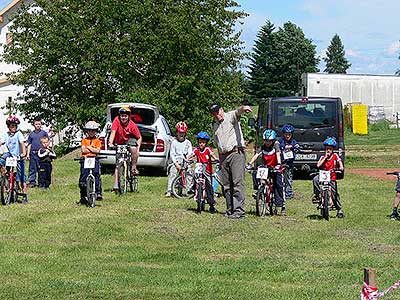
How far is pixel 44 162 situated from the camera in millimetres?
20125

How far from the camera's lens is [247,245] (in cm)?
1225

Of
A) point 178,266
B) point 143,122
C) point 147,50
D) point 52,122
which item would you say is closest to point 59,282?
point 178,266

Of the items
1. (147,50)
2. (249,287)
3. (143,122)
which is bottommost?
(249,287)

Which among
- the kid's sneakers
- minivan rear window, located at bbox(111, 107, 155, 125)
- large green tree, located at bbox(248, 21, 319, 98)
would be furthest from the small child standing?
large green tree, located at bbox(248, 21, 319, 98)

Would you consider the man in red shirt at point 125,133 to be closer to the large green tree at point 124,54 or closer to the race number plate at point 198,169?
the race number plate at point 198,169

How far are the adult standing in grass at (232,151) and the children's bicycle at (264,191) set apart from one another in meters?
0.38

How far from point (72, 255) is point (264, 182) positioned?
16.9 ft

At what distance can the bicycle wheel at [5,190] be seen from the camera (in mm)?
16483

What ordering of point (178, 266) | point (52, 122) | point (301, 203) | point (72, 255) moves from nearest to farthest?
point (178, 266)
point (72, 255)
point (301, 203)
point (52, 122)

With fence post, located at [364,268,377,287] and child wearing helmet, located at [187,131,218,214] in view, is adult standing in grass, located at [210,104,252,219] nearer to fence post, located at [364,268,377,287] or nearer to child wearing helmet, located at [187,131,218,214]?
child wearing helmet, located at [187,131,218,214]

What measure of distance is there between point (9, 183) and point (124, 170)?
2564 mm

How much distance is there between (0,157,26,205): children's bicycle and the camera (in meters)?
16.3

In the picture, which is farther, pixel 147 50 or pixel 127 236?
pixel 147 50

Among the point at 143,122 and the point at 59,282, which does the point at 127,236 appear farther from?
the point at 143,122
